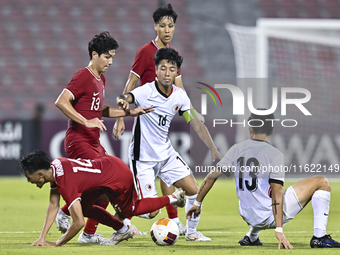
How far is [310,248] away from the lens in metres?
4.25

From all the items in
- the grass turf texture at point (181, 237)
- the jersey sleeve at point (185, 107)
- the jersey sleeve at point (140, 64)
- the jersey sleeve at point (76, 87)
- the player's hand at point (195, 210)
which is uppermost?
the jersey sleeve at point (140, 64)

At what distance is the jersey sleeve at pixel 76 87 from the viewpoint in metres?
4.76

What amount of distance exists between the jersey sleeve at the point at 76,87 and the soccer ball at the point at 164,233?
1292 mm

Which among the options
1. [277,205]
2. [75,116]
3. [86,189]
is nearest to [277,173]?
[277,205]

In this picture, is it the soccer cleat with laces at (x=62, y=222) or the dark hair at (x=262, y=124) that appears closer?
the dark hair at (x=262, y=124)

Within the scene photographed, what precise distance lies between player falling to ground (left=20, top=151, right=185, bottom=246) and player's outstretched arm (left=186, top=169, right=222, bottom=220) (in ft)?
0.41

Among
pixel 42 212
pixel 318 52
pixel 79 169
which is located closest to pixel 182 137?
pixel 318 52

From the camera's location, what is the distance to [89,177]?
4344 mm

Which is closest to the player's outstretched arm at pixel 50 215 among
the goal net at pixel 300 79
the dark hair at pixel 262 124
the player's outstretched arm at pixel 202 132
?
the player's outstretched arm at pixel 202 132

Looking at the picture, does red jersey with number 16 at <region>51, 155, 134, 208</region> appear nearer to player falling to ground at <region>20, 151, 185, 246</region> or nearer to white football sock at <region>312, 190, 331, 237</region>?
player falling to ground at <region>20, 151, 185, 246</region>

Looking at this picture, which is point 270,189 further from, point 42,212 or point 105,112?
point 42,212

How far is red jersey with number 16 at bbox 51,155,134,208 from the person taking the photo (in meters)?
4.20

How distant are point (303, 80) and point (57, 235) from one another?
845 cm

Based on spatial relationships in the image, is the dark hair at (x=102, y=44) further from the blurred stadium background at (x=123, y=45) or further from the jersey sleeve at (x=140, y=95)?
the blurred stadium background at (x=123, y=45)
